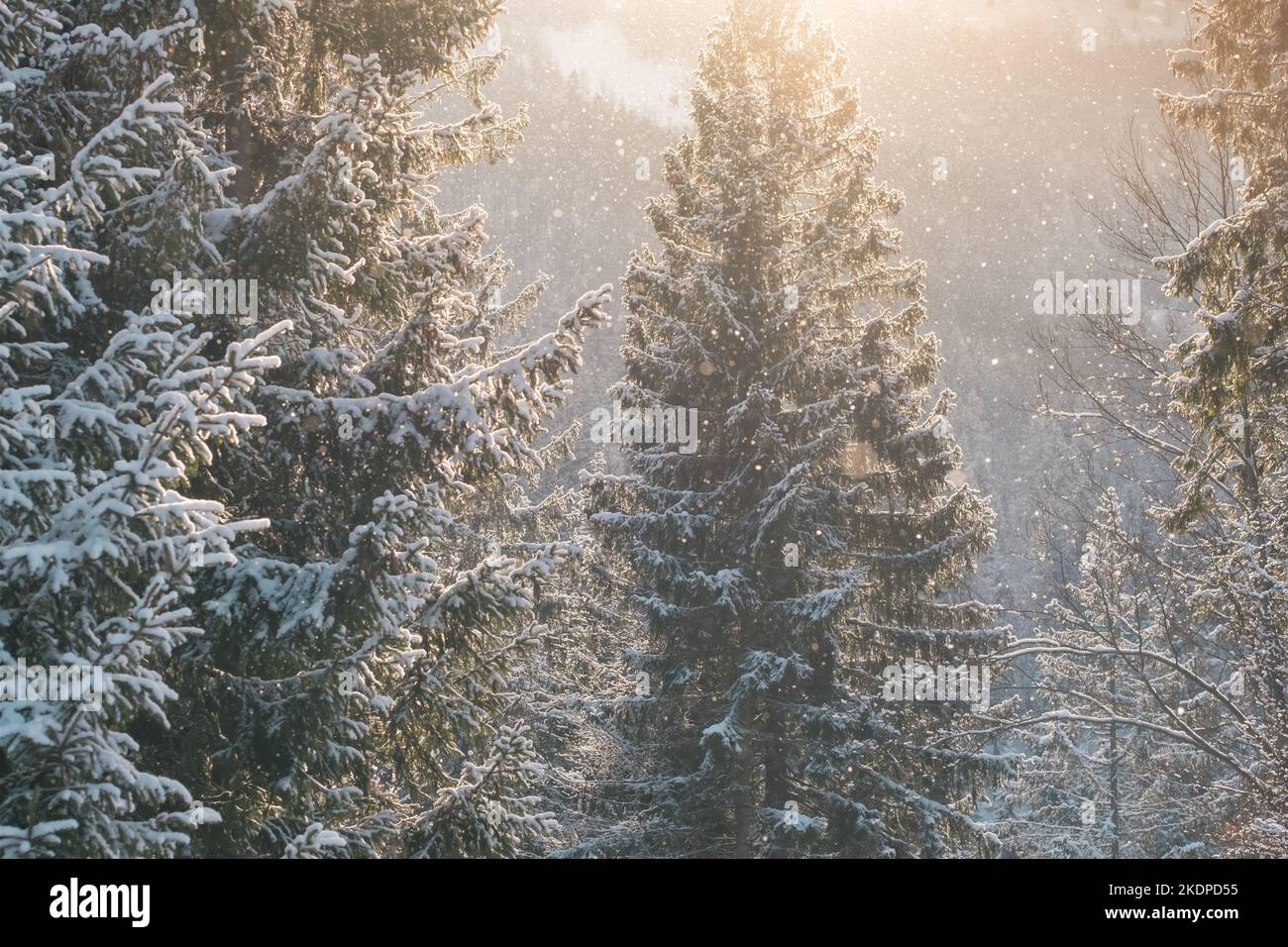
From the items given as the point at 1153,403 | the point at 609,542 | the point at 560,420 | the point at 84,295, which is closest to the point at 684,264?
the point at 609,542

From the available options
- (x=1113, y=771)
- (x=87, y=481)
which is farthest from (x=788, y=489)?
(x=1113, y=771)

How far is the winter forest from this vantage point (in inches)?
157

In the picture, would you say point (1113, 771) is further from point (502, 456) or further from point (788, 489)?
point (502, 456)

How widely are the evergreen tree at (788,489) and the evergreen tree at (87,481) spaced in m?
7.25

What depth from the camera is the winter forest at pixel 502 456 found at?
13.1ft

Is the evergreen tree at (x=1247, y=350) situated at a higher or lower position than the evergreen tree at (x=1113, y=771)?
higher

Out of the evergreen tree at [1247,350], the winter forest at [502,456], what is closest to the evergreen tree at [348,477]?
the winter forest at [502,456]

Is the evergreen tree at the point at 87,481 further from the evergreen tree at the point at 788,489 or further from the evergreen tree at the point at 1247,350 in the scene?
the evergreen tree at the point at 1247,350

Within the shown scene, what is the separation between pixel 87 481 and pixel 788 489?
7.84 m

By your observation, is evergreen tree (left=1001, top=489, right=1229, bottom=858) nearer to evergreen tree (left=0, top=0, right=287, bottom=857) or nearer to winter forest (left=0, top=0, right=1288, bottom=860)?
winter forest (left=0, top=0, right=1288, bottom=860)
